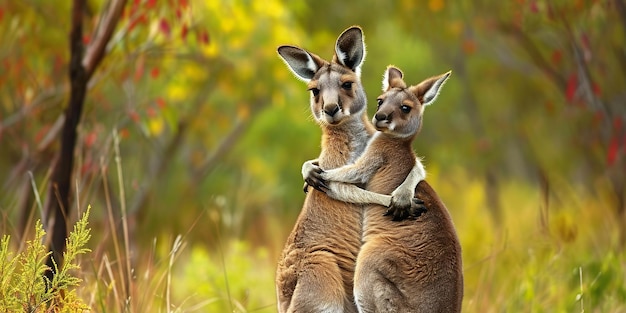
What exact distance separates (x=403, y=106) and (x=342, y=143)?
0.43 meters

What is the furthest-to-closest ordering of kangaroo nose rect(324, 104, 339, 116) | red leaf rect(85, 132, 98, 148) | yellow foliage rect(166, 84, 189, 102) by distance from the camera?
yellow foliage rect(166, 84, 189, 102)
red leaf rect(85, 132, 98, 148)
kangaroo nose rect(324, 104, 339, 116)

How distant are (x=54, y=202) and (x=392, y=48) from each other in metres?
14.6

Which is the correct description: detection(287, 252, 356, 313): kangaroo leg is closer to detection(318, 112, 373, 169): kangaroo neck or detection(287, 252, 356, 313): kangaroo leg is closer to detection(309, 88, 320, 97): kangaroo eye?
detection(318, 112, 373, 169): kangaroo neck

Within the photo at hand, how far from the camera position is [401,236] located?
15.5 ft

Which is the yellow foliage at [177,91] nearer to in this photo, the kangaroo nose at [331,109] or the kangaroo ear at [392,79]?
the kangaroo ear at [392,79]

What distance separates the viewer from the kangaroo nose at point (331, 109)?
4953 mm

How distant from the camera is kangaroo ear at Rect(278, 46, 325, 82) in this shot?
5.10 meters

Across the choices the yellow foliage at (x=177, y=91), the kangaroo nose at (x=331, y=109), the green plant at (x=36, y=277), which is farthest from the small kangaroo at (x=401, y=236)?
the yellow foliage at (x=177, y=91)

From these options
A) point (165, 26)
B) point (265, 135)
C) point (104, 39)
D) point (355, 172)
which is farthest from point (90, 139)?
point (265, 135)

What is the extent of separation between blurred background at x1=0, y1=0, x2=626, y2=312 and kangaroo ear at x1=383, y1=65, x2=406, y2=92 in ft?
4.23

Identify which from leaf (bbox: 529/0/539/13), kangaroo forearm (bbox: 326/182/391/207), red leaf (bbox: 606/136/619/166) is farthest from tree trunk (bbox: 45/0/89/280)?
red leaf (bbox: 606/136/619/166)

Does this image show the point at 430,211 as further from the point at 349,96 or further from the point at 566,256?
the point at 566,256

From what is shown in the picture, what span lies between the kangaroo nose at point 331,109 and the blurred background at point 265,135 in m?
1.12

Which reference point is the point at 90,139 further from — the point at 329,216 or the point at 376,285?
the point at 376,285
